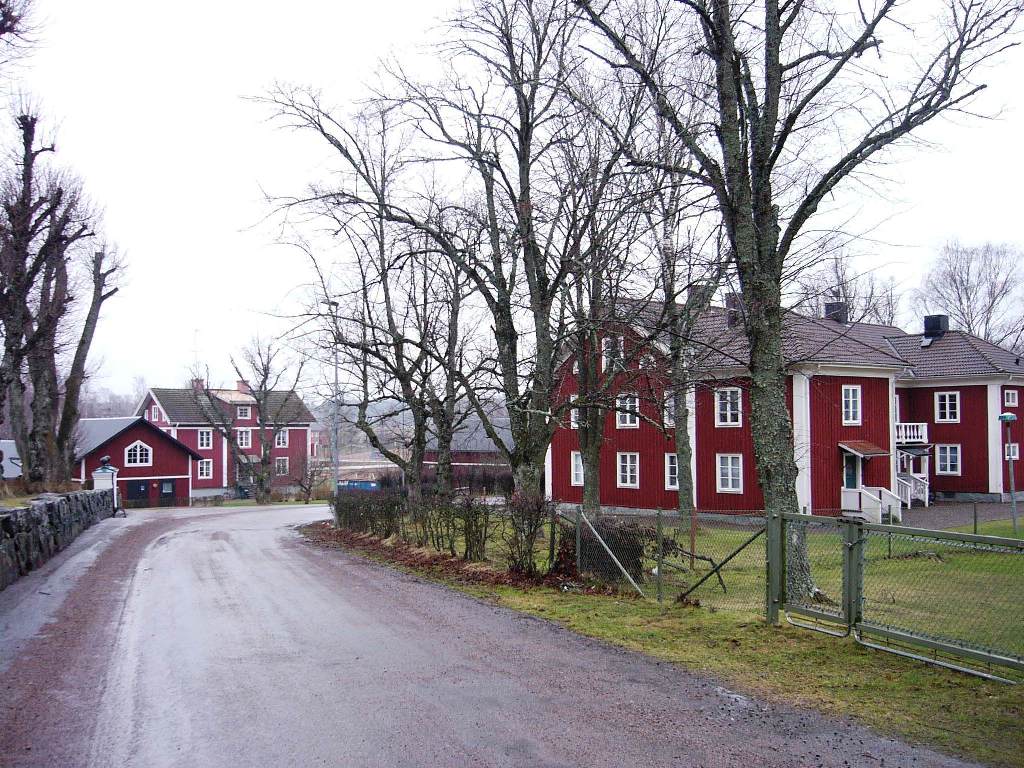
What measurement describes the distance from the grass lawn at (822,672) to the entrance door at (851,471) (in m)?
19.9

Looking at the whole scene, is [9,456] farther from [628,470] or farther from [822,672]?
[822,672]

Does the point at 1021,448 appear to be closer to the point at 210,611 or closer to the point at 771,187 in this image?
the point at 771,187

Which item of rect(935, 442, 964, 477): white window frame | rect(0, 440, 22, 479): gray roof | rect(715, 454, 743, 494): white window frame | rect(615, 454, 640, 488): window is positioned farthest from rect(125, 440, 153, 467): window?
rect(935, 442, 964, 477): white window frame

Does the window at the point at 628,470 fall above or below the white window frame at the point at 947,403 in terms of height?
below

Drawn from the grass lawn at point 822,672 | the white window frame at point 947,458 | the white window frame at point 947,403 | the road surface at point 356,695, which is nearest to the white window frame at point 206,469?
the white window frame at point 947,458

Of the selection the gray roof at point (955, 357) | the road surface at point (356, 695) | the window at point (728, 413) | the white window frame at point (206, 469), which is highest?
the gray roof at point (955, 357)

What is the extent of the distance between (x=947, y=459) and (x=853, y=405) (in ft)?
32.0

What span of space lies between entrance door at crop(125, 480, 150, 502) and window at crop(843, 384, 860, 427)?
43479mm

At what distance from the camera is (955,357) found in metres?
35.5

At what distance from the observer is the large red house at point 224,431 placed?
61.0m

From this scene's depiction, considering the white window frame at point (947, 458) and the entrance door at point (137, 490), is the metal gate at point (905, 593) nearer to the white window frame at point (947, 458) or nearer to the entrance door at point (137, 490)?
the white window frame at point (947, 458)

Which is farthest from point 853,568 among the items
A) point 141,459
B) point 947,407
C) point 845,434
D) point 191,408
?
point 191,408

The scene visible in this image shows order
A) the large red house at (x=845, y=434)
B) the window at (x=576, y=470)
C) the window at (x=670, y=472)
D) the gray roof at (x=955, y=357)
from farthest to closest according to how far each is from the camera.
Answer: the gray roof at (x=955, y=357) < the window at (x=576, y=470) < the window at (x=670, y=472) < the large red house at (x=845, y=434)

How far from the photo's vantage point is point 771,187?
10336 millimetres
